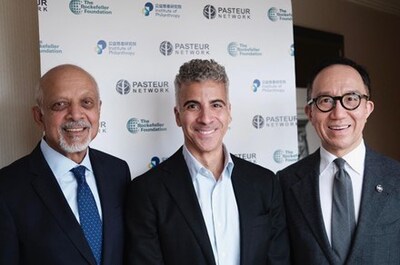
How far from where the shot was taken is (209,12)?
2.77 m

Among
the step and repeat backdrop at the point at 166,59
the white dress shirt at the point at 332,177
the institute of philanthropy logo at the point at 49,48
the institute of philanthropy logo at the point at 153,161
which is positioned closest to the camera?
the white dress shirt at the point at 332,177

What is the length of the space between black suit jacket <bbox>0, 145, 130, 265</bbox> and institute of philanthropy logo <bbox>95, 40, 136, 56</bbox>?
927 mm

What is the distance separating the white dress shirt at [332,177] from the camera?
181 centimetres

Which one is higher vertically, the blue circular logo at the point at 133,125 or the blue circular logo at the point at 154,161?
the blue circular logo at the point at 133,125

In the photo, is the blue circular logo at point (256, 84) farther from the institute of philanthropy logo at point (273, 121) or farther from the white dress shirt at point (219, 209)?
the white dress shirt at point (219, 209)

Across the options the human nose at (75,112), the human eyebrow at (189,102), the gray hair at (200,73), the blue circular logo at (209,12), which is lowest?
the human nose at (75,112)

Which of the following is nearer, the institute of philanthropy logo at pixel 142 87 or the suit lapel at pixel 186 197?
the suit lapel at pixel 186 197

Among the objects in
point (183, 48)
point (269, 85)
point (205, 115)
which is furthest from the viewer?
point (269, 85)

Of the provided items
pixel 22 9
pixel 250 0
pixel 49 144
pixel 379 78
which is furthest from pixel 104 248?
pixel 379 78

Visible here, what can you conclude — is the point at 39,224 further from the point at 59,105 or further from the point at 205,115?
the point at 205,115

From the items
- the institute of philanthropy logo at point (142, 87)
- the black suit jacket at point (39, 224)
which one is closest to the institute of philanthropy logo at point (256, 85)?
the institute of philanthropy logo at point (142, 87)

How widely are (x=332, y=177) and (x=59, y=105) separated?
125 cm

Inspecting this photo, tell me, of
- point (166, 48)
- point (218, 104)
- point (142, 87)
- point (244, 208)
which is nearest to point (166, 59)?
point (166, 48)

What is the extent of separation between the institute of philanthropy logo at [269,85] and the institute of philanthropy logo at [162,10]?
2.32 ft
